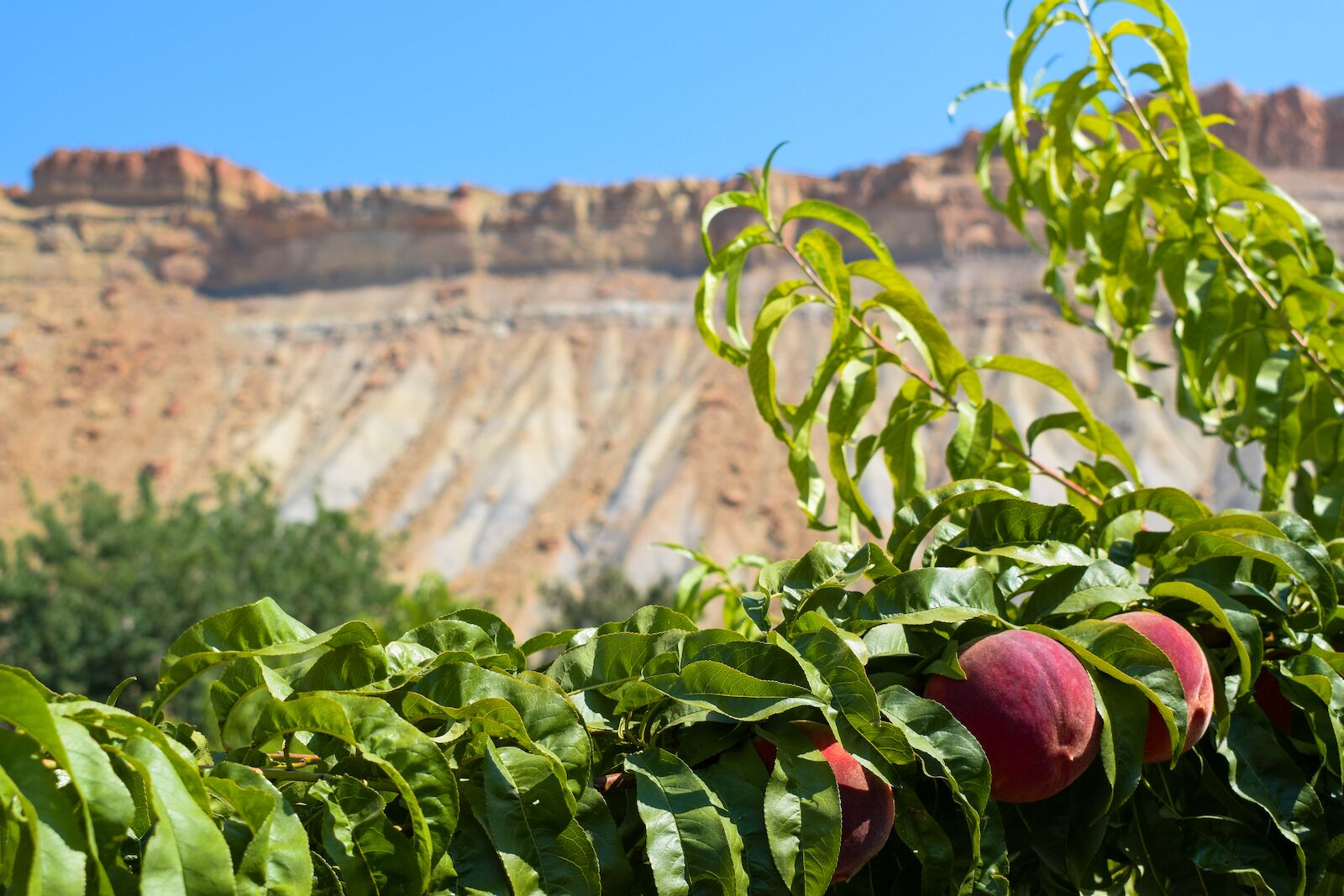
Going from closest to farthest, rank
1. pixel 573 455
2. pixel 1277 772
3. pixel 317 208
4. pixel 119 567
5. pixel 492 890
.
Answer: pixel 492 890, pixel 1277 772, pixel 119 567, pixel 573 455, pixel 317 208

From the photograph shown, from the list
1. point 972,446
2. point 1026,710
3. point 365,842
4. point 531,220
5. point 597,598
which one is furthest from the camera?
A: point 531,220

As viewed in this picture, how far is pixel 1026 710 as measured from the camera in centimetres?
79

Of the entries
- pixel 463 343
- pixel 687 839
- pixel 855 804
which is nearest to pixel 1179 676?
pixel 855 804

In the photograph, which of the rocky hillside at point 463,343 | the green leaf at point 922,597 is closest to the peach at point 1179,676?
the green leaf at point 922,597

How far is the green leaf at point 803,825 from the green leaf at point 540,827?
0.37 feet

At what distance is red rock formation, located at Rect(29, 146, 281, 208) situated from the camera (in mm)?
34656

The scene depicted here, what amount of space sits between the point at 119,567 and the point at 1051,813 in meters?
16.0

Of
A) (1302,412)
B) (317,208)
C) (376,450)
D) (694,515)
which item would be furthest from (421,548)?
(1302,412)

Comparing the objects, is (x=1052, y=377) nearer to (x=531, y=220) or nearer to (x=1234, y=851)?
(x=1234, y=851)

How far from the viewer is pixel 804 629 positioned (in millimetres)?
811

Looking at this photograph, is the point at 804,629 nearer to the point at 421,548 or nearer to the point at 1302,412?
the point at 1302,412

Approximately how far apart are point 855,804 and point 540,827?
8.2 inches

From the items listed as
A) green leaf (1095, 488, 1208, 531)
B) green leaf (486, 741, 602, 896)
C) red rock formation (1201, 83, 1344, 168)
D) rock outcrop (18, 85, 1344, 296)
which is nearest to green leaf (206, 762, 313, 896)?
green leaf (486, 741, 602, 896)

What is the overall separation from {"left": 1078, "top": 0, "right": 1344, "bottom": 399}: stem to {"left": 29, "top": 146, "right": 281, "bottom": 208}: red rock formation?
118ft
